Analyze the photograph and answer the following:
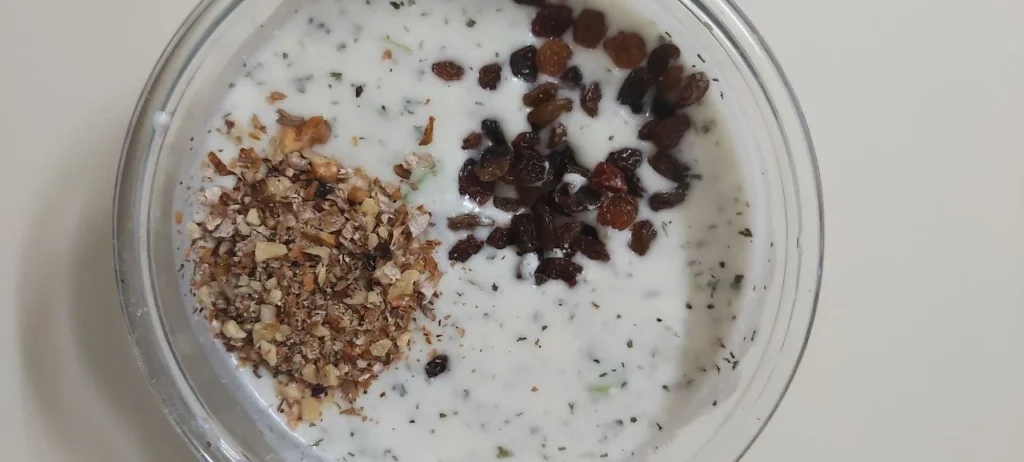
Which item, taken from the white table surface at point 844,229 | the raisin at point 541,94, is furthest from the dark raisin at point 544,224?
the white table surface at point 844,229

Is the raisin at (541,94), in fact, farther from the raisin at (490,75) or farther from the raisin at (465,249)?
the raisin at (465,249)

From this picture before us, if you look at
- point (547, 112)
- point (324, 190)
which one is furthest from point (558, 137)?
point (324, 190)

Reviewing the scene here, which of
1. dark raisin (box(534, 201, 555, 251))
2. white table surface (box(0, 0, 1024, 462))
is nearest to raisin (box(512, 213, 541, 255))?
dark raisin (box(534, 201, 555, 251))

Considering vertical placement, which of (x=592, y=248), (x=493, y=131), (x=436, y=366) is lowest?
(x=436, y=366)

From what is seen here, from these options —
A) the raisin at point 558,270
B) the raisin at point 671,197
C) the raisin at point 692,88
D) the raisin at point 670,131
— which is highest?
the raisin at point 692,88

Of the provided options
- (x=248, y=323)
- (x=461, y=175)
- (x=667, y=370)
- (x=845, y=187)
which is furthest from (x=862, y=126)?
(x=248, y=323)

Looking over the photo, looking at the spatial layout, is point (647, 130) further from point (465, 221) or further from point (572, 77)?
point (465, 221)

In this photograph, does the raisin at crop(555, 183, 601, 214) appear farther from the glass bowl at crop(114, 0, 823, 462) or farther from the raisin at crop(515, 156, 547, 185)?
the glass bowl at crop(114, 0, 823, 462)
